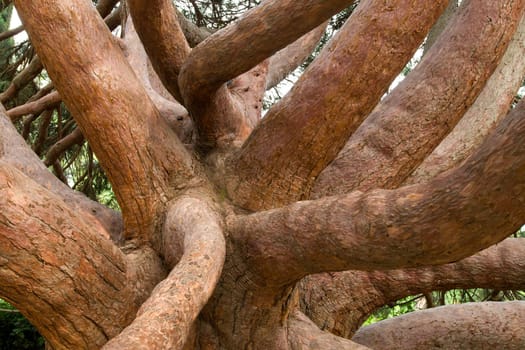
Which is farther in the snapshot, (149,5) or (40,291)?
(149,5)

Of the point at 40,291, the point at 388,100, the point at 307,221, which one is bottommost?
the point at 40,291

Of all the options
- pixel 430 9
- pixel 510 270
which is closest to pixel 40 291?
pixel 430 9

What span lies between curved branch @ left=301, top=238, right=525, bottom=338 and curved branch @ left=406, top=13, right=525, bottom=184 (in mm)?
502

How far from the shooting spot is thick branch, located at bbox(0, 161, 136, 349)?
1736 mm

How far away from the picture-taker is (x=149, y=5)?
2516 millimetres

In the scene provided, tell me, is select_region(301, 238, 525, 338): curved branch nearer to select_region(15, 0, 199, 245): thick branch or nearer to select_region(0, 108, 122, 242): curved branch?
select_region(15, 0, 199, 245): thick branch

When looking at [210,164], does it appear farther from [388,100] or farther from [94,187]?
[94,187]

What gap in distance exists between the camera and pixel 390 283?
2844mm

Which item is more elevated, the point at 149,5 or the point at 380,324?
the point at 149,5

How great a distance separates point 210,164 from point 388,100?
912mm

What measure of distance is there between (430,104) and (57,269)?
175 cm

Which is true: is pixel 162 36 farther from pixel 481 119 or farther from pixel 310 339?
pixel 481 119

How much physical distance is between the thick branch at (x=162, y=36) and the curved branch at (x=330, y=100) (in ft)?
1.84

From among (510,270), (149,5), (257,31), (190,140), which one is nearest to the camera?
(257,31)
